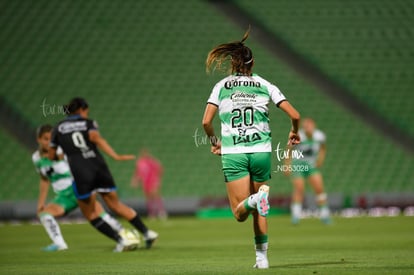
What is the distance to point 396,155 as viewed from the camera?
27094 millimetres

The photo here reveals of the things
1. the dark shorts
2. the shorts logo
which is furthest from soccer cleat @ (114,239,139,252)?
the shorts logo

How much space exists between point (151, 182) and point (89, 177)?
13.8m

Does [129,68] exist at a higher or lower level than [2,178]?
higher

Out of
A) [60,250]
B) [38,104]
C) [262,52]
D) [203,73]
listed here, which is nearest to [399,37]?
[262,52]

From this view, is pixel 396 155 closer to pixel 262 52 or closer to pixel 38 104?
pixel 262 52

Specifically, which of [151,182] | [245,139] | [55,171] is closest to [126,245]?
[55,171]

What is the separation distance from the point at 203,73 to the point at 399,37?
7347mm

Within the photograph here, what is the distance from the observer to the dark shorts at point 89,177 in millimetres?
12430

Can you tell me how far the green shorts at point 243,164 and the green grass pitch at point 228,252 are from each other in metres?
1.01

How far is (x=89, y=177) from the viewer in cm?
1241

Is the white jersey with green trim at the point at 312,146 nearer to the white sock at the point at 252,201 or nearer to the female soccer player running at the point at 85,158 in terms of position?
the female soccer player running at the point at 85,158

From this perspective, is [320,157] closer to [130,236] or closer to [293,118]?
[130,236]

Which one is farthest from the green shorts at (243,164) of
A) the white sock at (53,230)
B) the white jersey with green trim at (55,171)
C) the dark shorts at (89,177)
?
the white jersey with green trim at (55,171)

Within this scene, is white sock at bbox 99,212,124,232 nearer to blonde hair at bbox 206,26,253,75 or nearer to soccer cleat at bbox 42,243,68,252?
soccer cleat at bbox 42,243,68,252
